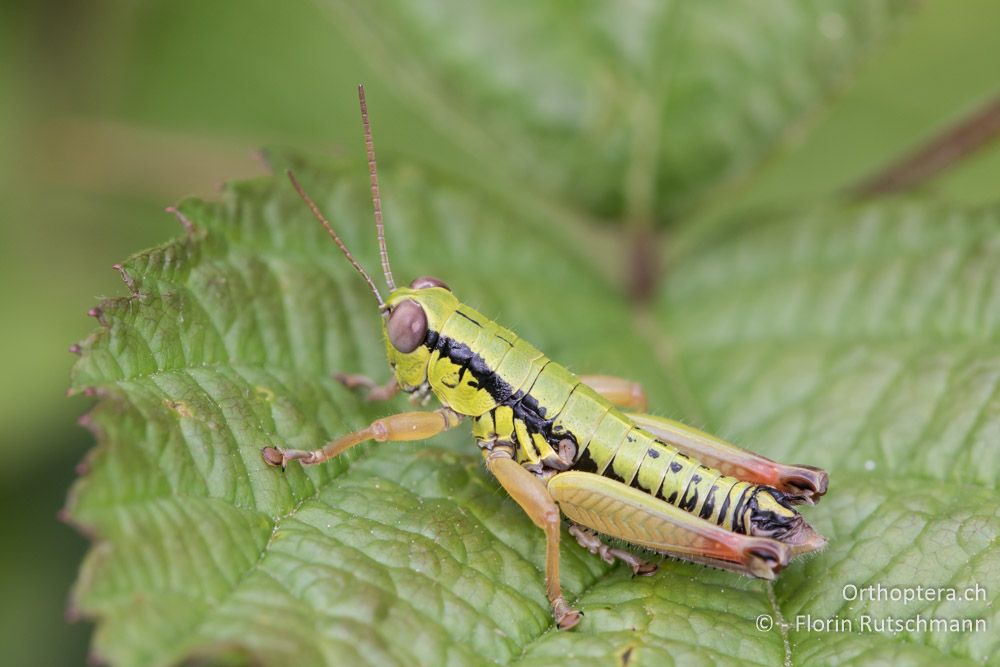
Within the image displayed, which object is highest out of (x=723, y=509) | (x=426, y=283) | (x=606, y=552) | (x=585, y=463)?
(x=426, y=283)

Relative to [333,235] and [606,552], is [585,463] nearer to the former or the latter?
[606,552]

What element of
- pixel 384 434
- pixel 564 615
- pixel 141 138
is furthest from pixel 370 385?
pixel 141 138

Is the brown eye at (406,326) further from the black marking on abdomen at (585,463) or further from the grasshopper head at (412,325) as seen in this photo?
the black marking on abdomen at (585,463)

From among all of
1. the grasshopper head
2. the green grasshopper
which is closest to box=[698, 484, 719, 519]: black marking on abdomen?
the green grasshopper

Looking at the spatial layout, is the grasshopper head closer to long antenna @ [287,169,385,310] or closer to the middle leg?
long antenna @ [287,169,385,310]

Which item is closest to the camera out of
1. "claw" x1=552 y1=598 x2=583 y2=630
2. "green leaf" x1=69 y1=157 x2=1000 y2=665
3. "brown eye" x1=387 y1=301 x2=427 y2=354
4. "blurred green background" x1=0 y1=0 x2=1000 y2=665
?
"green leaf" x1=69 y1=157 x2=1000 y2=665

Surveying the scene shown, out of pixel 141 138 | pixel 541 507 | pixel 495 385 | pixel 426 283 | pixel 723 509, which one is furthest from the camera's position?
pixel 141 138
